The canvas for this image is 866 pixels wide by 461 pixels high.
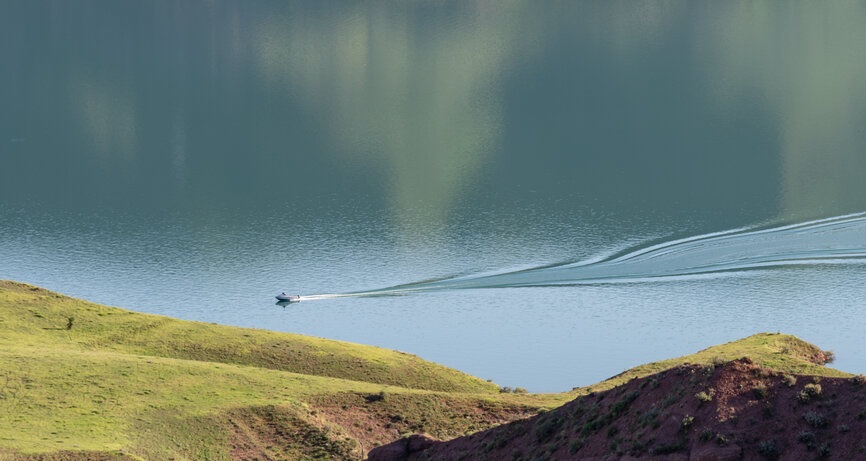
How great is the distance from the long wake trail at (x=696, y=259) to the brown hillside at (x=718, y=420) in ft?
173

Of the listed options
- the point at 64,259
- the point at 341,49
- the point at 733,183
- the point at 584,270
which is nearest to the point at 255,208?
the point at 64,259

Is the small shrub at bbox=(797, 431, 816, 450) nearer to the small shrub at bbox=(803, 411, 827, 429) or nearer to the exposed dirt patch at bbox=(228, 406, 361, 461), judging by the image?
the small shrub at bbox=(803, 411, 827, 429)

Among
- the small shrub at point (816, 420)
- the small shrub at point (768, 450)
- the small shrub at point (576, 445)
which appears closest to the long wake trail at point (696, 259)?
the small shrub at point (576, 445)

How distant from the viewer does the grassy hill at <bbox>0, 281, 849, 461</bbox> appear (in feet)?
180

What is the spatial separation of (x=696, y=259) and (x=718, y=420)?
64042mm

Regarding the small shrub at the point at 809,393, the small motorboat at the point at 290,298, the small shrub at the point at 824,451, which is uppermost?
the small motorboat at the point at 290,298

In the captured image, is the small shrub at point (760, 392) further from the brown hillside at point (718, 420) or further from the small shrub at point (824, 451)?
the small shrub at point (824, 451)

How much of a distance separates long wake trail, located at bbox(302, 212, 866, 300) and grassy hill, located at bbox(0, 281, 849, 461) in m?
21.5

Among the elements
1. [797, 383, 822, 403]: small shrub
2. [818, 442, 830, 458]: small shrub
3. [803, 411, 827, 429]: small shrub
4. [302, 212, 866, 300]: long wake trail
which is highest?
[302, 212, 866, 300]: long wake trail

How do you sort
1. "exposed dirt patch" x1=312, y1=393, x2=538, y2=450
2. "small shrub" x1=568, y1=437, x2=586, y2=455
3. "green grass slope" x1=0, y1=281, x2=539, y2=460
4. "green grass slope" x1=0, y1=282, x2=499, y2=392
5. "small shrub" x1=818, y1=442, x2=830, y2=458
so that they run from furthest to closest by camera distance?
"green grass slope" x1=0, y1=282, x2=499, y2=392 → "exposed dirt patch" x1=312, y1=393, x2=538, y2=450 → "green grass slope" x1=0, y1=281, x2=539, y2=460 → "small shrub" x1=568, y1=437, x2=586, y2=455 → "small shrub" x1=818, y1=442, x2=830, y2=458

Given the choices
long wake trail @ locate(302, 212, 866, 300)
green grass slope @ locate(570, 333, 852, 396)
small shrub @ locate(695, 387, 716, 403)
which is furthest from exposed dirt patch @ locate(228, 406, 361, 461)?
long wake trail @ locate(302, 212, 866, 300)

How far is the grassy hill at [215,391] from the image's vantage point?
180ft

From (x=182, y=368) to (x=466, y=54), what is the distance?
12480cm

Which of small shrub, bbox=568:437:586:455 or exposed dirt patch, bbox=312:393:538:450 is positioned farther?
exposed dirt patch, bbox=312:393:538:450
